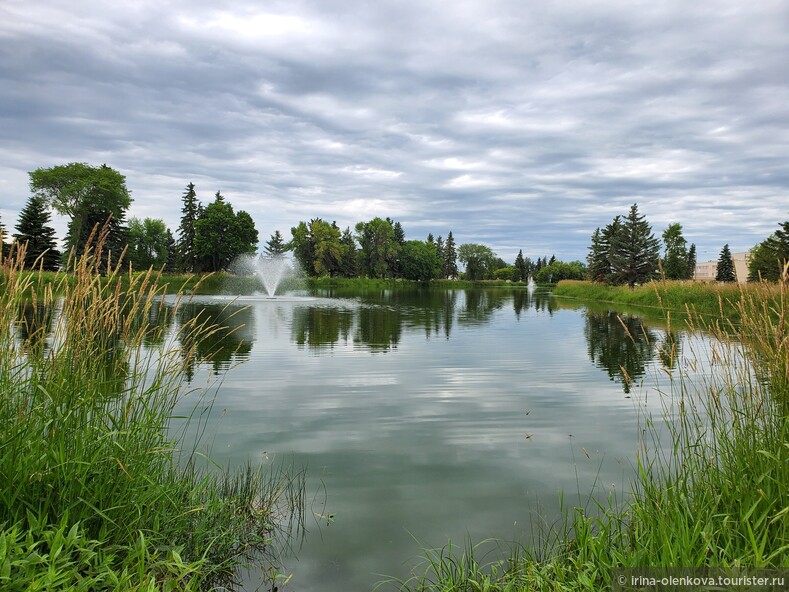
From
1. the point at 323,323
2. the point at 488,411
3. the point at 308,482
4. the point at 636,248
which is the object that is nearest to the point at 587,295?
the point at 636,248

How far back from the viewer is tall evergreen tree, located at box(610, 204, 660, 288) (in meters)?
56.8

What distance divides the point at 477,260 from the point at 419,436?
15376 cm

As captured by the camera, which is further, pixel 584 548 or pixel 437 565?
pixel 437 565

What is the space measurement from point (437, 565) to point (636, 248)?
5992 cm

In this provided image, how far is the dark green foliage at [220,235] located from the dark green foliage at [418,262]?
46143mm

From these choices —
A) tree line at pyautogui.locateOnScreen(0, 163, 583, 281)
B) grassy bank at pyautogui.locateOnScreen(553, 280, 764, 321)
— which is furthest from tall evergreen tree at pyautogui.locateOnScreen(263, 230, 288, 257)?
grassy bank at pyautogui.locateOnScreen(553, 280, 764, 321)

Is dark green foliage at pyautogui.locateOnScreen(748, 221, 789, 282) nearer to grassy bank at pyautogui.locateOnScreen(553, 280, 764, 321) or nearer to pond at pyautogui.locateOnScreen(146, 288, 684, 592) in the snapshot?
grassy bank at pyautogui.locateOnScreen(553, 280, 764, 321)

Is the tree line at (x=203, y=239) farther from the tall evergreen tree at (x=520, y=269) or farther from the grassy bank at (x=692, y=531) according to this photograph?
the grassy bank at (x=692, y=531)

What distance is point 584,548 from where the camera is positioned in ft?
12.6

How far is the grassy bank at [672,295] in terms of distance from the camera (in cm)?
2464

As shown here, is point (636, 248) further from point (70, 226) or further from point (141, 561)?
point (70, 226)

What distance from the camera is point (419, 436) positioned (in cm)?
809

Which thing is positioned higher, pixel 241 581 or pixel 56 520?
pixel 56 520

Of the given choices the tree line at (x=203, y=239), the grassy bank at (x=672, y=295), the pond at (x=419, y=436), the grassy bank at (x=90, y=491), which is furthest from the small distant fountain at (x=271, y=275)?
the grassy bank at (x=90, y=491)
